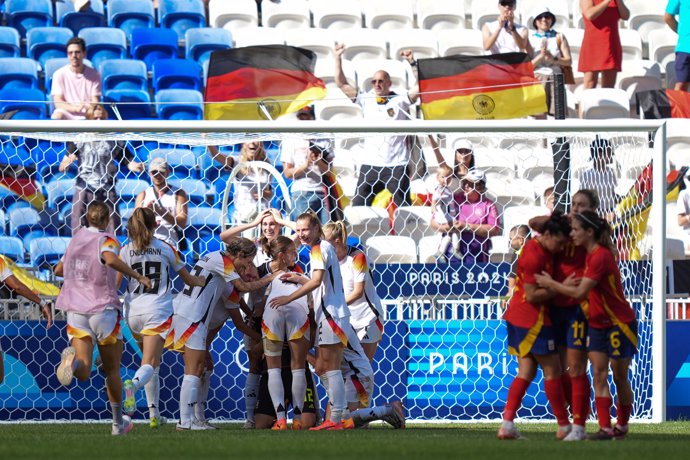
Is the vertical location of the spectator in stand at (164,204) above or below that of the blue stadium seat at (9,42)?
below

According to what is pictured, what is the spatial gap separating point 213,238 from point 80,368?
131 inches

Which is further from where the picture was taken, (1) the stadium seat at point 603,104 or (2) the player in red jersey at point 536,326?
(1) the stadium seat at point 603,104

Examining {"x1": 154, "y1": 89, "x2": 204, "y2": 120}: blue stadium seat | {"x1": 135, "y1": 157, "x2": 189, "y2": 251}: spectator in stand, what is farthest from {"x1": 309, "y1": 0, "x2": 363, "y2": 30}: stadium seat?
{"x1": 135, "y1": 157, "x2": 189, "y2": 251}: spectator in stand

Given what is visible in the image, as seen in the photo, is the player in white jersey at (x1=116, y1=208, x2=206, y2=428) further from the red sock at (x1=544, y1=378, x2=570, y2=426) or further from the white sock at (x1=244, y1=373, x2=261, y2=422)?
the red sock at (x1=544, y1=378, x2=570, y2=426)

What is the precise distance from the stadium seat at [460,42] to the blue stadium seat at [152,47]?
12.0 ft

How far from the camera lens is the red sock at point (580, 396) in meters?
8.23

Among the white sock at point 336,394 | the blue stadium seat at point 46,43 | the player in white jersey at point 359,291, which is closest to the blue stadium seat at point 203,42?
the blue stadium seat at point 46,43

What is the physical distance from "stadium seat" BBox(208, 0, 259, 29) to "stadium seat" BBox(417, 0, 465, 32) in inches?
95.4

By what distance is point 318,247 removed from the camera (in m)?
9.79

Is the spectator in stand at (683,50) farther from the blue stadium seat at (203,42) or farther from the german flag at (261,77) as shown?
the blue stadium seat at (203,42)

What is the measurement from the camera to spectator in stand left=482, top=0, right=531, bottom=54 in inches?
637

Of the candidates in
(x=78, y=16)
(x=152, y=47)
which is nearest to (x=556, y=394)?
(x=152, y=47)

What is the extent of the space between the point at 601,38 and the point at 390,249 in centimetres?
513

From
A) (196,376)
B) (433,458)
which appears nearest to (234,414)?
(196,376)
